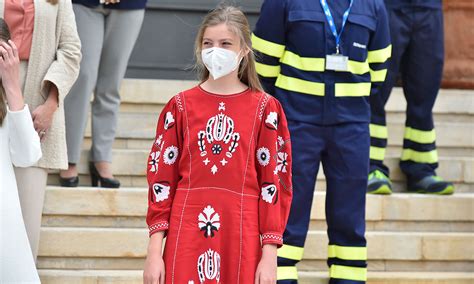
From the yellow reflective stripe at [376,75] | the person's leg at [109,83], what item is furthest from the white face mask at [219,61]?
the person's leg at [109,83]

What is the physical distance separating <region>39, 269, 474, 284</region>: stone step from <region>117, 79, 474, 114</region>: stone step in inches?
64.2

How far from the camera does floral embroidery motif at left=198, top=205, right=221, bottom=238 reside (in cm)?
429

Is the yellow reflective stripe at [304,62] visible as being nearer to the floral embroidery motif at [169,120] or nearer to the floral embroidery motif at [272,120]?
the floral embroidery motif at [272,120]

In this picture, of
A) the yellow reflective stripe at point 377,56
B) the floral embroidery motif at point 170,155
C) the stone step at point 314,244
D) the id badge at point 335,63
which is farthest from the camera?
the stone step at point 314,244

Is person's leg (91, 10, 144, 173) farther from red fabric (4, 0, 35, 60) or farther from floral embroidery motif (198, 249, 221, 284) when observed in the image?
floral embroidery motif (198, 249, 221, 284)

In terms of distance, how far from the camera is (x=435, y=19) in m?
7.23

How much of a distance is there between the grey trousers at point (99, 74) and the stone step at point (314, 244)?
452 mm

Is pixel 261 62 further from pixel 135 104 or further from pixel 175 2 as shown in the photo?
pixel 175 2

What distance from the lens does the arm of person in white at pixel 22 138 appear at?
479 centimetres

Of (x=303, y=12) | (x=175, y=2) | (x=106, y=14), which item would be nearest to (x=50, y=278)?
(x=106, y=14)

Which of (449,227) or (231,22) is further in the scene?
(449,227)

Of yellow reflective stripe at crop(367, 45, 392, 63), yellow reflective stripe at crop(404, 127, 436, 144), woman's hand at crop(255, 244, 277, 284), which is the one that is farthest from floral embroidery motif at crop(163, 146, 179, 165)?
yellow reflective stripe at crop(404, 127, 436, 144)

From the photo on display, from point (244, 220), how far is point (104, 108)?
259 cm

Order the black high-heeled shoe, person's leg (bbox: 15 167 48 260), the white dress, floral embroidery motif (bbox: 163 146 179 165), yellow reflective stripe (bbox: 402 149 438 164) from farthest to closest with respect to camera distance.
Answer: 1. yellow reflective stripe (bbox: 402 149 438 164)
2. the black high-heeled shoe
3. person's leg (bbox: 15 167 48 260)
4. the white dress
5. floral embroidery motif (bbox: 163 146 179 165)
